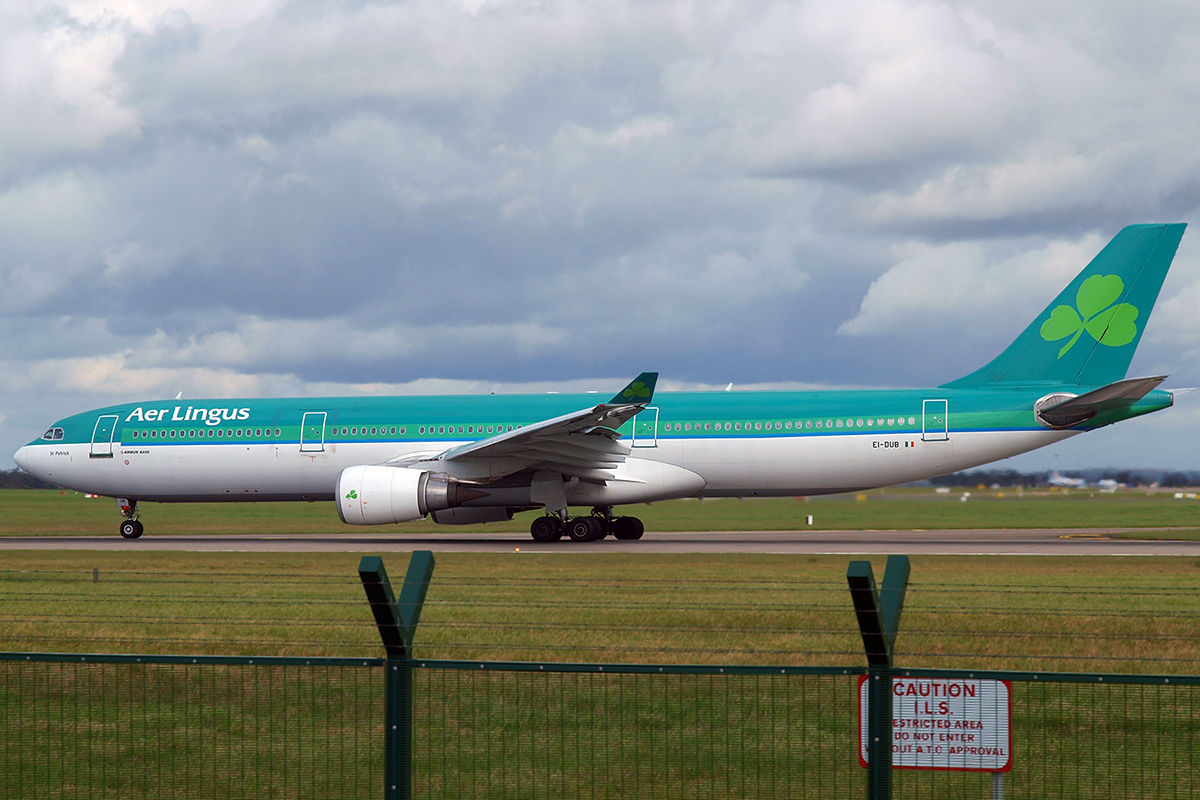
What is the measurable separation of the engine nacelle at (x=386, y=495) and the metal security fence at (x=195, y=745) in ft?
58.4

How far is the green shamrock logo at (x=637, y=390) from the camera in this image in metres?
25.8

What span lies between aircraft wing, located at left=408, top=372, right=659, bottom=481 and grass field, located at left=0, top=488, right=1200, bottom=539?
8.44 metres

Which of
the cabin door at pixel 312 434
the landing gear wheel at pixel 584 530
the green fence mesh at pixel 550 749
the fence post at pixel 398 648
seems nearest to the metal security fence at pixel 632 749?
the green fence mesh at pixel 550 749

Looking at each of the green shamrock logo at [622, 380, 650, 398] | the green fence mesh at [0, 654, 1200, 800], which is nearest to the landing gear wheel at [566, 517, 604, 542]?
the green shamrock logo at [622, 380, 650, 398]

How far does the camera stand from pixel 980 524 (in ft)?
126

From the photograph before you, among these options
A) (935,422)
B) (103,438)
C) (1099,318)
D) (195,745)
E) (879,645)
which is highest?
(1099,318)

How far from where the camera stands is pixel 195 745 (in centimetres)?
823

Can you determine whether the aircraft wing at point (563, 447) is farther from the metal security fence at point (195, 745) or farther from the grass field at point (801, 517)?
the metal security fence at point (195, 745)

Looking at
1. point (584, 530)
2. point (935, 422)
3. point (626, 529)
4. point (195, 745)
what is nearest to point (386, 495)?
point (584, 530)

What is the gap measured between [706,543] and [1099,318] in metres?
11.3

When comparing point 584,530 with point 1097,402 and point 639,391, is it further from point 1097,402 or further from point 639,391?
point 1097,402

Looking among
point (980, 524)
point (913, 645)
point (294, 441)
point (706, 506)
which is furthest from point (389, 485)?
point (980, 524)

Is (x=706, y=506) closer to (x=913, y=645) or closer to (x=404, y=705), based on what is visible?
(x=913, y=645)

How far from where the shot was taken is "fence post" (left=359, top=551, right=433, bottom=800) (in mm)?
5941
